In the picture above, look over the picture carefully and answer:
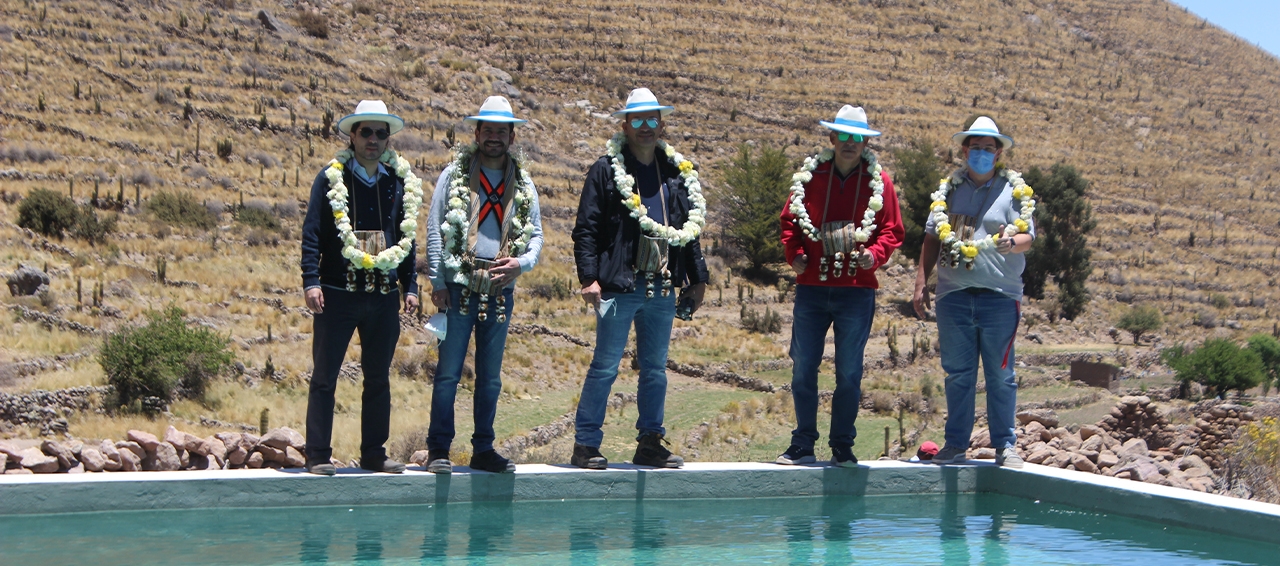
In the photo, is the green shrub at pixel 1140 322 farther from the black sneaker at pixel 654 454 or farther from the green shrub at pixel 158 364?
the black sneaker at pixel 654 454

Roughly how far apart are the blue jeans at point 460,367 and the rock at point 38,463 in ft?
8.85

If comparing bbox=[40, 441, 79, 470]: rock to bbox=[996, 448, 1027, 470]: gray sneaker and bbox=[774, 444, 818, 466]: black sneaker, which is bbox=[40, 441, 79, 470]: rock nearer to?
bbox=[774, 444, 818, 466]: black sneaker

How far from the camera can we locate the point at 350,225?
7.11 m

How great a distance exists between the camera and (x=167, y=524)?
6316mm

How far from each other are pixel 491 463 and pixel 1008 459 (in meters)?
3.33

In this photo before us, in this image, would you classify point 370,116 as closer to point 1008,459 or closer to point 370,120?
point 370,120

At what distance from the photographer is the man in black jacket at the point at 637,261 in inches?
291

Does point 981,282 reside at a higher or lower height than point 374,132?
lower

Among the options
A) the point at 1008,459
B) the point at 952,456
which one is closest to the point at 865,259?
the point at 952,456

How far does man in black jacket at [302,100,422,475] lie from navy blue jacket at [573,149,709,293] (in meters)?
1.01

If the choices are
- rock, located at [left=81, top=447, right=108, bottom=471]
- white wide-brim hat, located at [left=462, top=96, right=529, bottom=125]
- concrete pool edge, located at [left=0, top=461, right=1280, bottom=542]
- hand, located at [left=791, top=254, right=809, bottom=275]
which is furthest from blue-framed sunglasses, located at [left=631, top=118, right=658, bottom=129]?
rock, located at [left=81, top=447, right=108, bottom=471]

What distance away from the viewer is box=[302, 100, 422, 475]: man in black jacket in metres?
7.03

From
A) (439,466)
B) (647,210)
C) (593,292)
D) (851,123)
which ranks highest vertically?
(851,123)

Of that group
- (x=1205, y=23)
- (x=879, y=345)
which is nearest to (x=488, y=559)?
(x=879, y=345)
